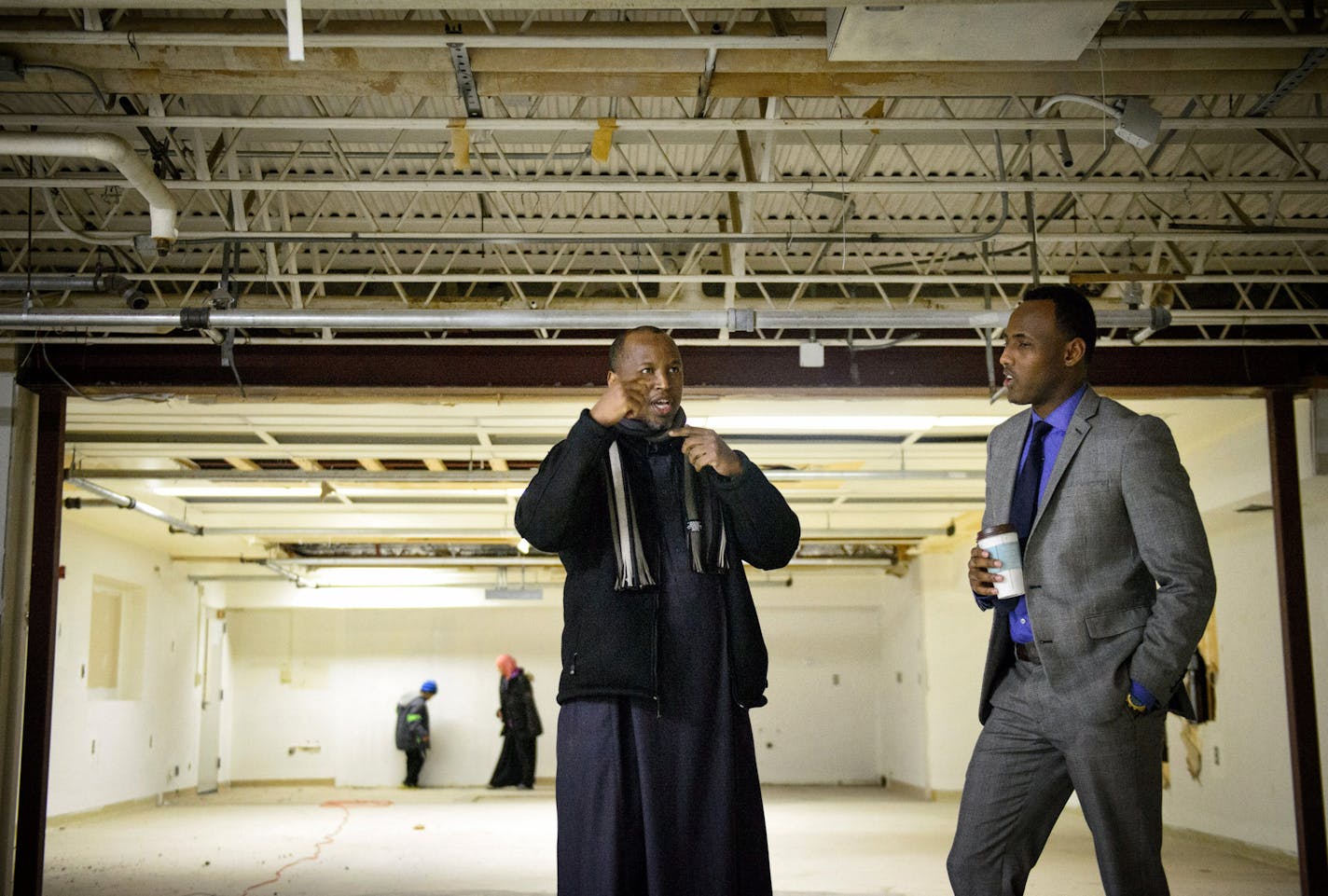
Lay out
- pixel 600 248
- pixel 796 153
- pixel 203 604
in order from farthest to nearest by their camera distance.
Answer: pixel 203 604 → pixel 600 248 → pixel 796 153

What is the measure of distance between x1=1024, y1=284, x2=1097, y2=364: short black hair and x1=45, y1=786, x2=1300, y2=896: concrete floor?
514 cm

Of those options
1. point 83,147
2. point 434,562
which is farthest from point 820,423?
point 434,562

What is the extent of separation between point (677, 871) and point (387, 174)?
533cm

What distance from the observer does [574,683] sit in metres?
2.04

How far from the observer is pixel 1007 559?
2518 millimetres

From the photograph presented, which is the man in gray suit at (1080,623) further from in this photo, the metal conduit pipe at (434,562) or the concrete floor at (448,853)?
the metal conduit pipe at (434,562)

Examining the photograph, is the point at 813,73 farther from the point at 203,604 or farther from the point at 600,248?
the point at 203,604

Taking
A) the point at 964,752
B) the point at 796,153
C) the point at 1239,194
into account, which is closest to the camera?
the point at 796,153

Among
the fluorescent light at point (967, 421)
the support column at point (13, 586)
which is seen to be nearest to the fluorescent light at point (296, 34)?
the support column at point (13, 586)

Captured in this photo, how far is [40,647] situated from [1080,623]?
710 centimetres

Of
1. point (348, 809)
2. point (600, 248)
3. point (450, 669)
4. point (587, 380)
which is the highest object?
point (600, 248)

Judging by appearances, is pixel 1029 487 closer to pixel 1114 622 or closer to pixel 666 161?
pixel 1114 622

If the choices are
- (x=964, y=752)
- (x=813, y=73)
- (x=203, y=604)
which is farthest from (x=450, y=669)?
(x=813, y=73)

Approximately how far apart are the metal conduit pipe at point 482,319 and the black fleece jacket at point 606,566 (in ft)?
13.6
